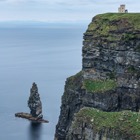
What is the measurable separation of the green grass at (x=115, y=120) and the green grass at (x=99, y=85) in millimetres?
34386

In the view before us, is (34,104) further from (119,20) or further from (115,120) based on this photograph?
(115,120)

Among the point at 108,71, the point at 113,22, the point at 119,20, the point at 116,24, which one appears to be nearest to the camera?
the point at 119,20

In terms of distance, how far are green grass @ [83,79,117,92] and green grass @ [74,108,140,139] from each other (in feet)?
113

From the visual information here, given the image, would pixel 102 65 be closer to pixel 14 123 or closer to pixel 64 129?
pixel 64 129

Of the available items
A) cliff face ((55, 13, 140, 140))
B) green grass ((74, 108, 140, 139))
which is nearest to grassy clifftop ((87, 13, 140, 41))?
cliff face ((55, 13, 140, 140))

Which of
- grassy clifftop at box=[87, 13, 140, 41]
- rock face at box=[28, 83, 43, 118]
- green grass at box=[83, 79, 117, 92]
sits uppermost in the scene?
grassy clifftop at box=[87, 13, 140, 41]

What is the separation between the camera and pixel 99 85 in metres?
101

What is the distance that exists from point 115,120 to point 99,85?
4151 cm

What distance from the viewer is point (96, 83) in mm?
102125

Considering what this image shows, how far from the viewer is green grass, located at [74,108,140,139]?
56.5 m

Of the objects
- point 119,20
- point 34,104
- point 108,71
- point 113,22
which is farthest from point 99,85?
point 34,104

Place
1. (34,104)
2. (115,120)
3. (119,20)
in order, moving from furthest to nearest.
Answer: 1. (34,104)
2. (119,20)
3. (115,120)

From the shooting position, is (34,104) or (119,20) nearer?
(119,20)

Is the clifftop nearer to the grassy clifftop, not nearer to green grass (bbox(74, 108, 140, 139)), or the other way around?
the grassy clifftop
